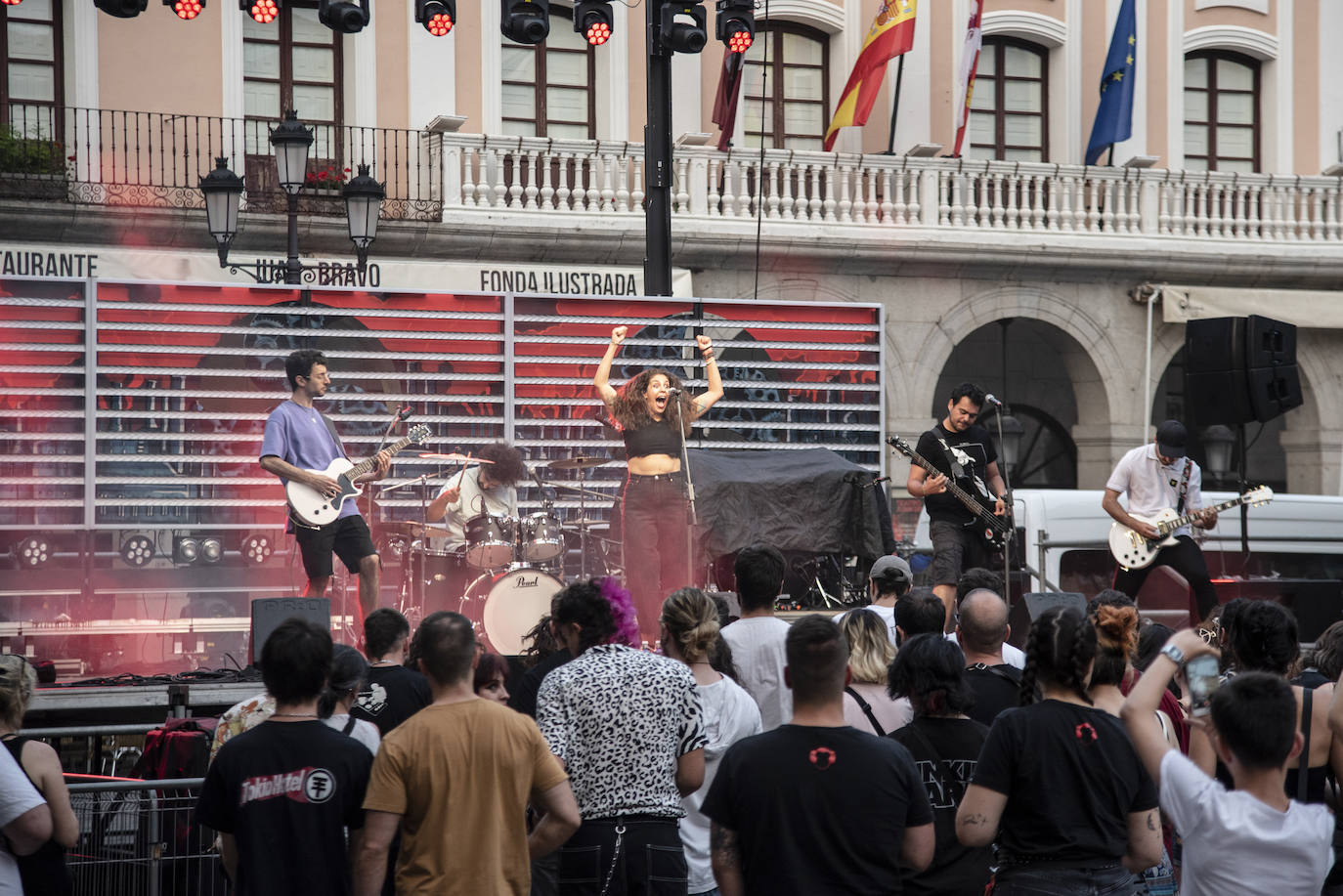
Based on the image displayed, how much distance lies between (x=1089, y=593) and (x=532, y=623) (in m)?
8.49

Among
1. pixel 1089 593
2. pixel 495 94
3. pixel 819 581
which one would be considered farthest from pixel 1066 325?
pixel 819 581

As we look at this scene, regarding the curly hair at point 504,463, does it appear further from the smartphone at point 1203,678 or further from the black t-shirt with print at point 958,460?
the smartphone at point 1203,678

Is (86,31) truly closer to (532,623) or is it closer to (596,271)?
(596,271)

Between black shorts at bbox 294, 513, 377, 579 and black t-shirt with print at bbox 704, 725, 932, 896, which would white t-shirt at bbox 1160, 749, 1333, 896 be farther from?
black shorts at bbox 294, 513, 377, 579

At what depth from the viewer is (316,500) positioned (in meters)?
10.4

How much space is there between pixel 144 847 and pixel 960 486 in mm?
6085

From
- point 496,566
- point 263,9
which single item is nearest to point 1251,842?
point 496,566

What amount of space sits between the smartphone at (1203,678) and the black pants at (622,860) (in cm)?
166

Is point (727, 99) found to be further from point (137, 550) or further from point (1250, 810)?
point (1250, 810)

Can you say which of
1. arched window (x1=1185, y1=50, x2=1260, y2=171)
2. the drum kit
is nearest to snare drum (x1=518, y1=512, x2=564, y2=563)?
the drum kit

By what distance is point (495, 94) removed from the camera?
21.4 meters

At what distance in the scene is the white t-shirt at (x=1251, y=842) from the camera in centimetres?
389

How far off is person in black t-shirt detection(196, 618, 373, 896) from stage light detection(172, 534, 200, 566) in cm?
829

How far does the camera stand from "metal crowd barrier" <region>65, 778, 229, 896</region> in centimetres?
684
